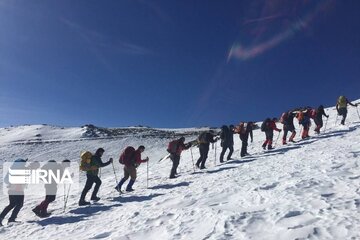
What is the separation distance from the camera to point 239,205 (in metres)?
11.6

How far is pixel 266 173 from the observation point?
15875 millimetres

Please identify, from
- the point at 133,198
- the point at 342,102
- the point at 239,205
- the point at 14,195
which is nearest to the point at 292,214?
the point at 239,205

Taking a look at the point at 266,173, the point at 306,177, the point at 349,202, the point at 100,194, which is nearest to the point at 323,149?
the point at 266,173

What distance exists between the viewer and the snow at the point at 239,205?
937cm

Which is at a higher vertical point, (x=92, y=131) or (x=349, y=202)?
(x=92, y=131)

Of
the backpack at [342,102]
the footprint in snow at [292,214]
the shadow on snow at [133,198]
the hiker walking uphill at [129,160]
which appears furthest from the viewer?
the backpack at [342,102]

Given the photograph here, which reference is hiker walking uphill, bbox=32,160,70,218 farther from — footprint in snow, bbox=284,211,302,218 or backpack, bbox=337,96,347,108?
backpack, bbox=337,96,347,108

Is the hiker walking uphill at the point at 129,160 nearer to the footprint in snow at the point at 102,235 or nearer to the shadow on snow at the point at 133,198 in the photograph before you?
the shadow on snow at the point at 133,198

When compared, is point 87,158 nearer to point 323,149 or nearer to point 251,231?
point 251,231

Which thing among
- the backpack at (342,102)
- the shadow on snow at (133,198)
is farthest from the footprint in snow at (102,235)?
the backpack at (342,102)

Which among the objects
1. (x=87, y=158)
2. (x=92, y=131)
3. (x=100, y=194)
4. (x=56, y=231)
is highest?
(x=92, y=131)

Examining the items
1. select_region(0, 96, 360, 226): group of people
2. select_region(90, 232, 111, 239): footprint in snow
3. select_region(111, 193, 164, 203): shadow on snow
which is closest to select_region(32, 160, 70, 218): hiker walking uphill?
select_region(0, 96, 360, 226): group of people

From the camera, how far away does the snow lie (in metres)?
9.37

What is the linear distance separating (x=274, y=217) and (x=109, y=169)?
1029 inches
